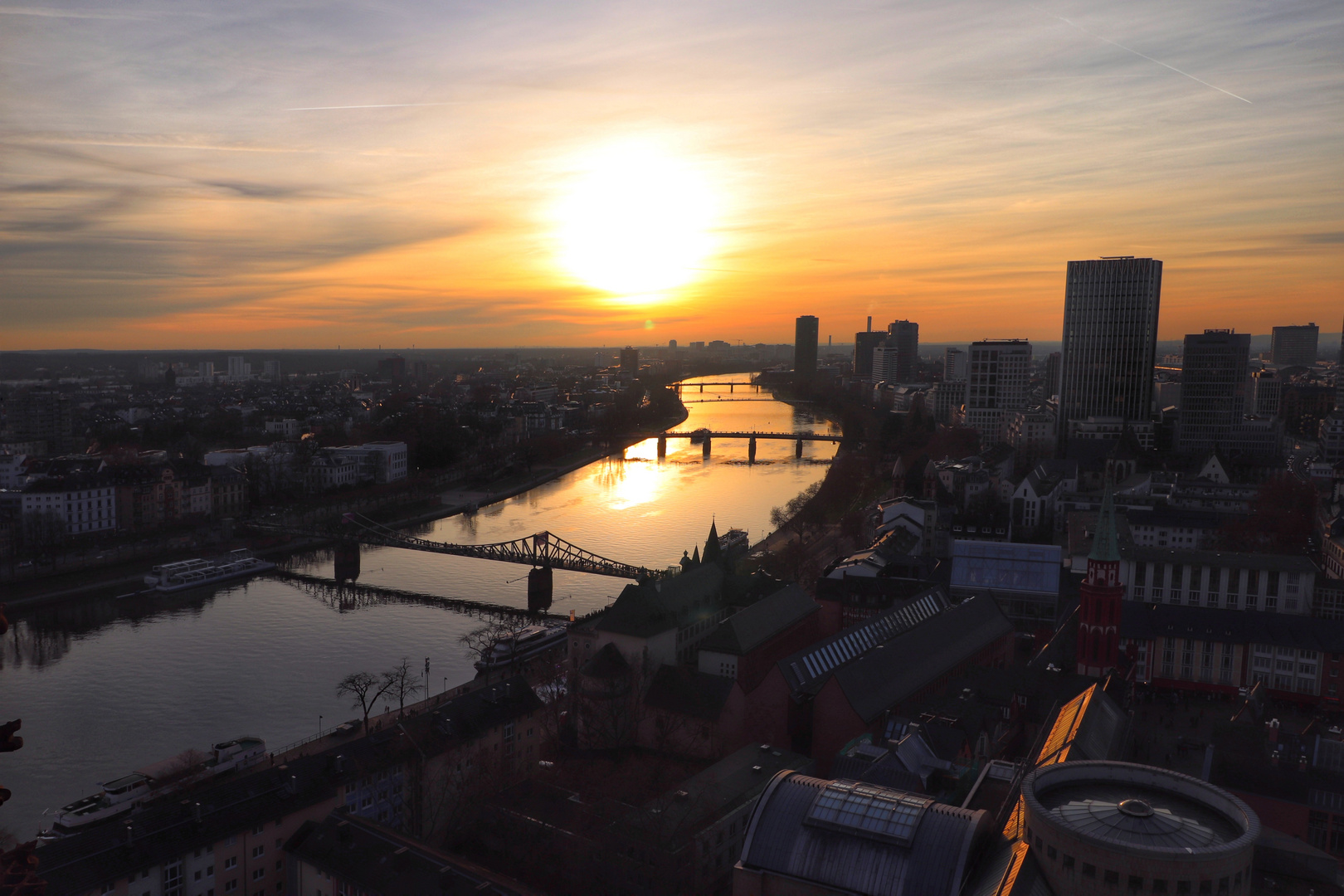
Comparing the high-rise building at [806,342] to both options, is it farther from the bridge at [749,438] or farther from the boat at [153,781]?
the boat at [153,781]

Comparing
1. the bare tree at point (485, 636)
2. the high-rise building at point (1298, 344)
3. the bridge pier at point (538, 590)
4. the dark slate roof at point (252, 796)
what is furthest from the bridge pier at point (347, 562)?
the high-rise building at point (1298, 344)

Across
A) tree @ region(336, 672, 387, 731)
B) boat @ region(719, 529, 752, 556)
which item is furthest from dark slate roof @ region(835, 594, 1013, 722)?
boat @ region(719, 529, 752, 556)

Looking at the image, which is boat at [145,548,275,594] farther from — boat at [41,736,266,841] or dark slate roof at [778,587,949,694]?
dark slate roof at [778,587,949,694]

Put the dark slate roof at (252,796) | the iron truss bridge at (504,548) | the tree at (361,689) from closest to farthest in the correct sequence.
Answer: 1. the dark slate roof at (252,796)
2. the tree at (361,689)
3. the iron truss bridge at (504,548)

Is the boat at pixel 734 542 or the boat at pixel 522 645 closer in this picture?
the boat at pixel 522 645

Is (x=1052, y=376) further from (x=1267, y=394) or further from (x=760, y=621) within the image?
(x=760, y=621)

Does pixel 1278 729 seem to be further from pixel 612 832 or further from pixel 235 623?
pixel 235 623

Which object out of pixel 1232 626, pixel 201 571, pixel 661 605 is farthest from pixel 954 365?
pixel 661 605
